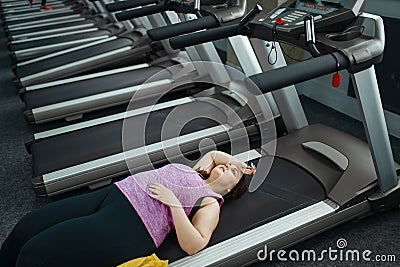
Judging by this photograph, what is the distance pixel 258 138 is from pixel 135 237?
4.78 ft

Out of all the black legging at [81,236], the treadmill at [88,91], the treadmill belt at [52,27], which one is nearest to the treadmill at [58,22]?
the treadmill belt at [52,27]

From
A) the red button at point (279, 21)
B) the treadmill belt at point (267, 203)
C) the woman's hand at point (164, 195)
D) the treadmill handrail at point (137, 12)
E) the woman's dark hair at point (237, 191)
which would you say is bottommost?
the treadmill belt at point (267, 203)

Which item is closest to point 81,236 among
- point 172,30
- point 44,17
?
point 172,30

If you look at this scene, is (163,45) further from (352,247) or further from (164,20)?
(352,247)

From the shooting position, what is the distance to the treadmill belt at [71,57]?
3973mm

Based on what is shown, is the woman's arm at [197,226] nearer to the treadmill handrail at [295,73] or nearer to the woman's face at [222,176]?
the woman's face at [222,176]

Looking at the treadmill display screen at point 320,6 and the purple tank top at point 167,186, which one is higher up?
the treadmill display screen at point 320,6

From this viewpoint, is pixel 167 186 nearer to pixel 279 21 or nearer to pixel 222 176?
pixel 222 176

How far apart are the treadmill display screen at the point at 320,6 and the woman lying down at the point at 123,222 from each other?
2.62 feet

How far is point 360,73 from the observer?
1.75 metres

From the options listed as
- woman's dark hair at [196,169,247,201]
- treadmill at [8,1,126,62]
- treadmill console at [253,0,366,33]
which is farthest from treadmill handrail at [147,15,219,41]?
treadmill at [8,1,126,62]

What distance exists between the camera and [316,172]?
2121mm

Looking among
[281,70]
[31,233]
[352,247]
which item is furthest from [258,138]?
[31,233]

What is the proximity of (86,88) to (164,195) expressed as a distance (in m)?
2.11
